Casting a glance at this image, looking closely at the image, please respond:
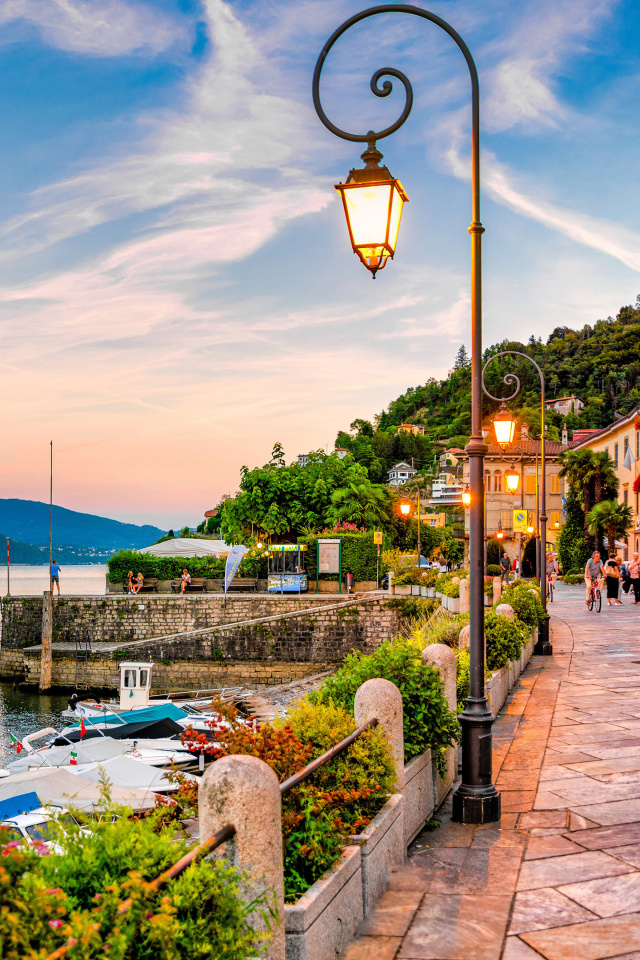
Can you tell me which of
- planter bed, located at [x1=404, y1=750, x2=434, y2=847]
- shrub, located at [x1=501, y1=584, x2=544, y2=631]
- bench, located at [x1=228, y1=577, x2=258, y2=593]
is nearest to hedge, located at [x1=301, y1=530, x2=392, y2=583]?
bench, located at [x1=228, y1=577, x2=258, y2=593]

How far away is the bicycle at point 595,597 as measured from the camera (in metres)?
27.6

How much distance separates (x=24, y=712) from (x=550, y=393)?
13355 cm

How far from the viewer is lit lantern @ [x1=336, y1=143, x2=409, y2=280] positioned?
19.8 ft

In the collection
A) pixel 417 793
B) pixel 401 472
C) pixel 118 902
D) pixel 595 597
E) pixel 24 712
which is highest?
pixel 401 472

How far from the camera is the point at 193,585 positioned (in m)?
42.5

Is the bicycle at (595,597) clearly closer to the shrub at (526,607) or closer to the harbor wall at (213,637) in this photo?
the harbor wall at (213,637)

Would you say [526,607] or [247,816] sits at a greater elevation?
[247,816]

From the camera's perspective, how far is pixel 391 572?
37250 mm

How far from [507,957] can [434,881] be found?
1.24 meters

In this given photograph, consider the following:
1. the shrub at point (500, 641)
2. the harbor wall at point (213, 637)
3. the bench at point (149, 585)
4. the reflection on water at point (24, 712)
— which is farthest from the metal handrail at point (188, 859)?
the bench at point (149, 585)

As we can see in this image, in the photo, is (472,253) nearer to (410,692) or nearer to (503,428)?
(410,692)

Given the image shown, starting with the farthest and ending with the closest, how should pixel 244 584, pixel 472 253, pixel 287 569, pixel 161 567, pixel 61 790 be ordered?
pixel 161 567 < pixel 244 584 < pixel 287 569 < pixel 61 790 < pixel 472 253

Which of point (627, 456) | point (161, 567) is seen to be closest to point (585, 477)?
point (627, 456)

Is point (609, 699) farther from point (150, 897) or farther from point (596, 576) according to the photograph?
point (596, 576)
